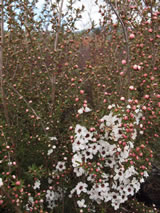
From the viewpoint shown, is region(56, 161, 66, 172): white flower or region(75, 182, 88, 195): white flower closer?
region(75, 182, 88, 195): white flower

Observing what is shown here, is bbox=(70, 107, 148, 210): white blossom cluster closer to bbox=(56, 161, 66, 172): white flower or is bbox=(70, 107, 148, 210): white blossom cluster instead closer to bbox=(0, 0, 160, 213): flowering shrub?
bbox=(0, 0, 160, 213): flowering shrub

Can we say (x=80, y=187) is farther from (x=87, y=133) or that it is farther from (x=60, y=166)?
(x=87, y=133)

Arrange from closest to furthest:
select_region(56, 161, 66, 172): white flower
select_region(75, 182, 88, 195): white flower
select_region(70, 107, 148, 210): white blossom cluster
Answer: select_region(70, 107, 148, 210): white blossom cluster → select_region(75, 182, 88, 195): white flower → select_region(56, 161, 66, 172): white flower

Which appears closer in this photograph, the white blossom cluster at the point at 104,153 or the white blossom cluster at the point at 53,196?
the white blossom cluster at the point at 104,153

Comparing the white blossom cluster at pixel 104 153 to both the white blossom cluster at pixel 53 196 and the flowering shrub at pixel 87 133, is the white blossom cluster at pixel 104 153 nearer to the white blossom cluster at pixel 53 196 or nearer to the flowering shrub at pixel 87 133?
the flowering shrub at pixel 87 133

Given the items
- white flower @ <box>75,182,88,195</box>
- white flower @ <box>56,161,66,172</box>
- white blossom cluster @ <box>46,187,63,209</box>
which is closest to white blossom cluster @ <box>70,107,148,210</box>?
white flower @ <box>75,182,88,195</box>

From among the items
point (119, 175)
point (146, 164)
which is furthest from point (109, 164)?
point (146, 164)

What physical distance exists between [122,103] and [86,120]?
472 millimetres

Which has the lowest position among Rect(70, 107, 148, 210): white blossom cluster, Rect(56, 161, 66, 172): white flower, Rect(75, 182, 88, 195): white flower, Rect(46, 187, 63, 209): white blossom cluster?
Rect(46, 187, 63, 209): white blossom cluster

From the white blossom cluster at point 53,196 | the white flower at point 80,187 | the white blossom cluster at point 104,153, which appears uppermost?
the white blossom cluster at point 104,153

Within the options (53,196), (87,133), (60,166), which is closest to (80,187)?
(60,166)

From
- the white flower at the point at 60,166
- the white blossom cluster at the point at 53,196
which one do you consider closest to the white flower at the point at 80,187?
the white flower at the point at 60,166

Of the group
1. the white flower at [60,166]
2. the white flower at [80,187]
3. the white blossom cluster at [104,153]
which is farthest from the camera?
the white flower at [60,166]

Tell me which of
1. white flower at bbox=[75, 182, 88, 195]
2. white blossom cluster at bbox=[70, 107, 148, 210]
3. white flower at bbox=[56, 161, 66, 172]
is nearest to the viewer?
white blossom cluster at bbox=[70, 107, 148, 210]
